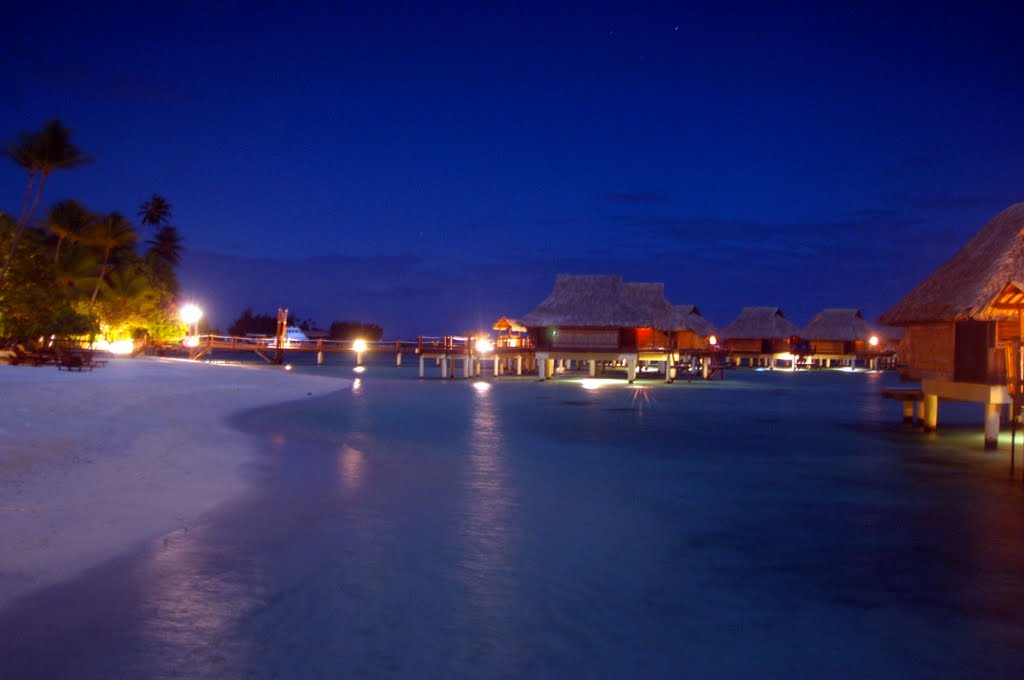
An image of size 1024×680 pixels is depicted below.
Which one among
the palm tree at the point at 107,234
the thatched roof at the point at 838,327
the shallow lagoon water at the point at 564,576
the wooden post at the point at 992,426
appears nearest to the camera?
the shallow lagoon water at the point at 564,576

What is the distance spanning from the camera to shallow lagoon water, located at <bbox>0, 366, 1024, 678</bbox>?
17.9 feet

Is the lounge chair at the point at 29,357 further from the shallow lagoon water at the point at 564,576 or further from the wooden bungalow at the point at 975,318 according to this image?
the wooden bungalow at the point at 975,318

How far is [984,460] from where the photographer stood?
48.2ft

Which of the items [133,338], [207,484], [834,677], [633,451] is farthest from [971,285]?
[133,338]

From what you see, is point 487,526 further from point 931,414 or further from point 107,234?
point 107,234

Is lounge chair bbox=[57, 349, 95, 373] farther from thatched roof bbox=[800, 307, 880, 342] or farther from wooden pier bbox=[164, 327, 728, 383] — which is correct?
thatched roof bbox=[800, 307, 880, 342]

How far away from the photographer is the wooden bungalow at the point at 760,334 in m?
67.4

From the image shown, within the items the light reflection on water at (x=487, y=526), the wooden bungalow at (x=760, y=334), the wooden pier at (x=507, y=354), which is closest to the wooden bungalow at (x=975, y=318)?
the light reflection on water at (x=487, y=526)

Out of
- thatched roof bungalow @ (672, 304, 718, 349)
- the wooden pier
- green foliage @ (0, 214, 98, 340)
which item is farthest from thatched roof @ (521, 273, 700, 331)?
green foliage @ (0, 214, 98, 340)

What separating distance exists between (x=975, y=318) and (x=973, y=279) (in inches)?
42.2

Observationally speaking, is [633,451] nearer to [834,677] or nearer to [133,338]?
[834,677]

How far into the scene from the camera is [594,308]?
136ft

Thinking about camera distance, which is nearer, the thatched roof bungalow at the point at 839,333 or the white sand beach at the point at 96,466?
the white sand beach at the point at 96,466

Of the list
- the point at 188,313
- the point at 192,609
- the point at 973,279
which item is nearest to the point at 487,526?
the point at 192,609
